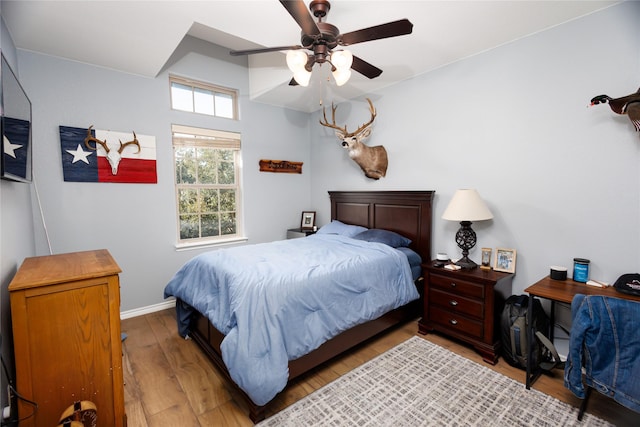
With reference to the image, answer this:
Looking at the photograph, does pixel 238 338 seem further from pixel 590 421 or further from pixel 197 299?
pixel 590 421

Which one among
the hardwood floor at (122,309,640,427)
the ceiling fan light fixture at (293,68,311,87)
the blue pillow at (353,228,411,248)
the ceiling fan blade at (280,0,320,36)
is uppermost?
the ceiling fan blade at (280,0,320,36)

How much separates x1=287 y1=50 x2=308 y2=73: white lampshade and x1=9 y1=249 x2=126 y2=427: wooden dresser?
1577 millimetres

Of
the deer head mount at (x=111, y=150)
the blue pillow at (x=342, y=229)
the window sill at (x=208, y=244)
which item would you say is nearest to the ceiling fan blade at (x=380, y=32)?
the blue pillow at (x=342, y=229)

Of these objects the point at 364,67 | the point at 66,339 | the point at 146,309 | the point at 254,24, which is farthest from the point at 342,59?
the point at 146,309

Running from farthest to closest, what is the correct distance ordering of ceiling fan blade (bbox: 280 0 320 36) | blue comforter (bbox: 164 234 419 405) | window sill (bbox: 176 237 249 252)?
window sill (bbox: 176 237 249 252), blue comforter (bbox: 164 234 419 405), ceiling fan blade (bbox: 280 0 320 36)

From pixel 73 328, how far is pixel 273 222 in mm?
3036

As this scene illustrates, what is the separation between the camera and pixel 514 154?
2533 millimetres

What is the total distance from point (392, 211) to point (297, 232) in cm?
147

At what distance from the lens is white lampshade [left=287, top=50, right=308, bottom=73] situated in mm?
1812

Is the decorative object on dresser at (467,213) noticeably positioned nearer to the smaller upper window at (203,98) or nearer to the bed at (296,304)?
the bed at (296,304)

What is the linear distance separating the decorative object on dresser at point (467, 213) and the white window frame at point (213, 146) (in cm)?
273

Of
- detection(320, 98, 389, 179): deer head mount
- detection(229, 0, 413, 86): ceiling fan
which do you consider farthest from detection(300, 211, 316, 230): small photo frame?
detection(229, 0, 413, 86): ceiling fan

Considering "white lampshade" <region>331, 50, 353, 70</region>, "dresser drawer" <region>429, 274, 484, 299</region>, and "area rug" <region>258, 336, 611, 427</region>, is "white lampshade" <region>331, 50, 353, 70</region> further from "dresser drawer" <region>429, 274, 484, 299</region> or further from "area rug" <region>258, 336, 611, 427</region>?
"area rug" <region>258, 336, 611, 427</region>

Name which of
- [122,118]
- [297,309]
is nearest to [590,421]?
[297,309]
